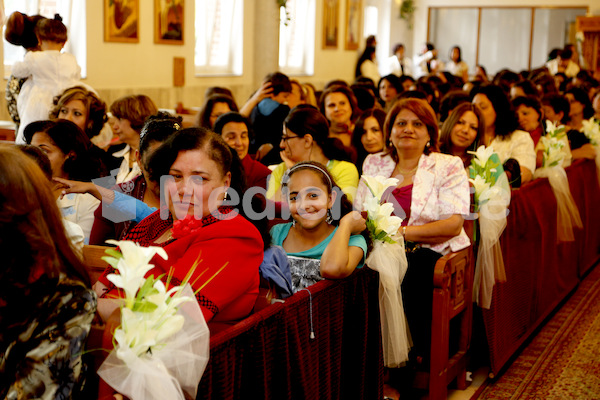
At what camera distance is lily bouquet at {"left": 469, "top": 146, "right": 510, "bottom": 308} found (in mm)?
4172

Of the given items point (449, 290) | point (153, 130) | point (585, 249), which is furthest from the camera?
point (585, 249)

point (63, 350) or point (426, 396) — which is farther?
point (426, 396)

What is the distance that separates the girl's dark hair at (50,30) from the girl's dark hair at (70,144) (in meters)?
2.13

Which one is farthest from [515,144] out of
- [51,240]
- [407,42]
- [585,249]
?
[407,42]

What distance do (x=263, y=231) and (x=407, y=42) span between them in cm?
1829

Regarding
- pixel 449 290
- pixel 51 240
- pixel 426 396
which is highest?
pixel 51 240

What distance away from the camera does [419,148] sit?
13.8ft

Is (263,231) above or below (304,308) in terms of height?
above

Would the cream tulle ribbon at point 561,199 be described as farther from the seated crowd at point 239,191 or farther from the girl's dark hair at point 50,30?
the girl's dark hair at point 50,30

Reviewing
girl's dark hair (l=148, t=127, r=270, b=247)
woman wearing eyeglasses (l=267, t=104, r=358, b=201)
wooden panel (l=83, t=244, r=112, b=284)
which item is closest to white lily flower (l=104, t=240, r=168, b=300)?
girl's dark hair (l=148, t=127, r=270, b=247)

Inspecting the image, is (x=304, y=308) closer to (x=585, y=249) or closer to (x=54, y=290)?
(x=54, y=290)

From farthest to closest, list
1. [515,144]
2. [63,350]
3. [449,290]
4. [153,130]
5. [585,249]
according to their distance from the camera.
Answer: [585,249], [515,144], [449,290], [153,130], [63,350]

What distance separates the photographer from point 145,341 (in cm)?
186

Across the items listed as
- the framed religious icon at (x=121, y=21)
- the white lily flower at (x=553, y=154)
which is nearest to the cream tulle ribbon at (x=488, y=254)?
the white lily flower at (x=553, y=154)
